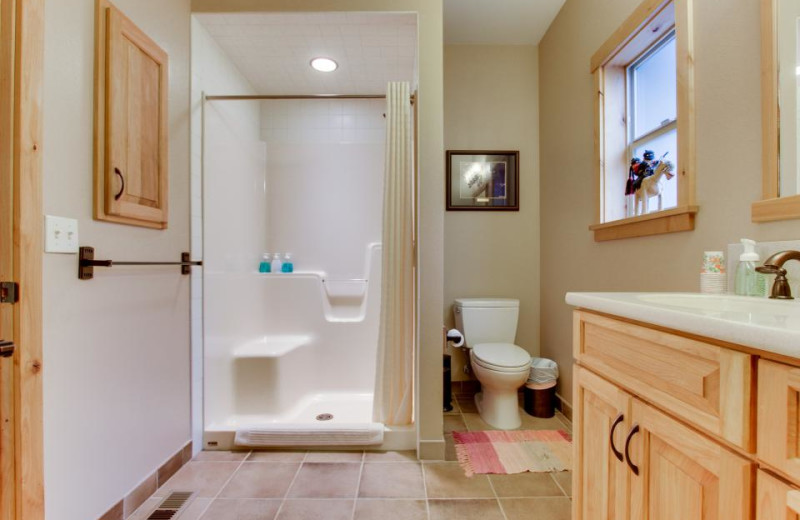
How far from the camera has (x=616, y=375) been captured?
0.83 meters

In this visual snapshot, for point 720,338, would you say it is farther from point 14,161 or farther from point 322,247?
point 322,247

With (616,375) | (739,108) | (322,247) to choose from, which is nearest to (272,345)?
(322,247)

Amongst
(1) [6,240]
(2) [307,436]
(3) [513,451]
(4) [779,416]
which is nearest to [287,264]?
(2) [307,436]

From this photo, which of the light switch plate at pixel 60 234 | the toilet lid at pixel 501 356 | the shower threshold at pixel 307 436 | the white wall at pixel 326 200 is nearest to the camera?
the light switch plate at pixel 60 234

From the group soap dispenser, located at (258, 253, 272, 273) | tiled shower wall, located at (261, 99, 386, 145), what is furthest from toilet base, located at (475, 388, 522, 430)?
tiled shower wall, located at (261, 99, 386, 145)

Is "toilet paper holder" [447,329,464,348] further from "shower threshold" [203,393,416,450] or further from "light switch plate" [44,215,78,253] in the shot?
"light switch plate" [44,215,78,253]

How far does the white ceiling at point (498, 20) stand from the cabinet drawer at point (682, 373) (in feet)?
7.18

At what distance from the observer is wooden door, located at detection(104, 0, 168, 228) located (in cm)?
124

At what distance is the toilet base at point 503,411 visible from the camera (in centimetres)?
208

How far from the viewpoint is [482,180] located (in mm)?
2580

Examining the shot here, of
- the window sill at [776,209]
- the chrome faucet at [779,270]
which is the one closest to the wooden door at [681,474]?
the chrome faucet at [779,270]

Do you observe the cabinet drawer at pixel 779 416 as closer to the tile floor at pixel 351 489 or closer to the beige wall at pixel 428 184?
the tile floor at pixel 351 489

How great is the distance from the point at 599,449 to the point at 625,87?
1812mm

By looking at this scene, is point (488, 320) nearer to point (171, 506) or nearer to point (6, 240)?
point (171, 506)
